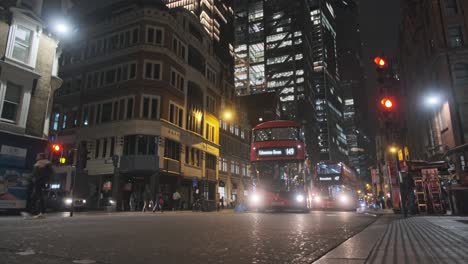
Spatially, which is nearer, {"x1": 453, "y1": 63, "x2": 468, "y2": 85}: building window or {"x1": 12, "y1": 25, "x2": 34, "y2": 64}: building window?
{"x1": 12, "y1": 25, "x2": 34, "y2": 64}: building window

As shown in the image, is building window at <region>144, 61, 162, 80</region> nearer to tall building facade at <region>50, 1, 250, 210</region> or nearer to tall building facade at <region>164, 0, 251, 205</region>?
tall building facade at <region>50, 1, 250, 210</region>

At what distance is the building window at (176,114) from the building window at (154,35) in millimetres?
6574

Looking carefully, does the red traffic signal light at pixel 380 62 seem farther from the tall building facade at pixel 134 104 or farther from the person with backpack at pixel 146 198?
the tall building facade at pixel 134 104

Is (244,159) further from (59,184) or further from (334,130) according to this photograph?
(334,130)

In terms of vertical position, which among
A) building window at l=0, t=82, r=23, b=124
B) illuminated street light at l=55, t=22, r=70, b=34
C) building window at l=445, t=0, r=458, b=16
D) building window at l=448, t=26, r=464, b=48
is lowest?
building window at l=0, t=82, r=23, b=124

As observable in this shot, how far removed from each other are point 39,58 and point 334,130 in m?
139

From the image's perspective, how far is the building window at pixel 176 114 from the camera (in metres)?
32.9

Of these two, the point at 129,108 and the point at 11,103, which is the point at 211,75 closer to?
the point at 129,108

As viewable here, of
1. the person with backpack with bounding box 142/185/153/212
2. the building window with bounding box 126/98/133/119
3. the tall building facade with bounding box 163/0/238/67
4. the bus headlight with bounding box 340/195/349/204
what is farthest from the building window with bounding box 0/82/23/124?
the tall building facade with bounding box 163/0/238/67

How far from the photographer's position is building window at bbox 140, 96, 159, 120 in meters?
30.7

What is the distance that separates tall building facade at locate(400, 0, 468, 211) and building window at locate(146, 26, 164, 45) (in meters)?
26.2

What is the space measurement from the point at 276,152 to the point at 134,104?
16946 millimetres

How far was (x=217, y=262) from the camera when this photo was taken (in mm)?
2680

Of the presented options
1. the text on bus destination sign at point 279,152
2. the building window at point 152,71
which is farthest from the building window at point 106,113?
the text on bus destination sign at point 279,152
